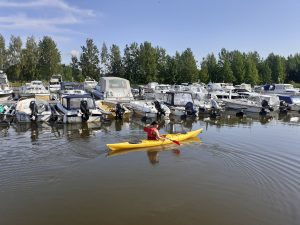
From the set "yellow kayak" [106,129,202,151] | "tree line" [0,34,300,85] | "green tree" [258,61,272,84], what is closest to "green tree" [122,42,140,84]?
"tree line" [0,34,300,85]

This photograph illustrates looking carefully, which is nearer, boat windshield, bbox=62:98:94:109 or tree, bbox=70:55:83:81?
boat windshield, bbox=62:98:94:109

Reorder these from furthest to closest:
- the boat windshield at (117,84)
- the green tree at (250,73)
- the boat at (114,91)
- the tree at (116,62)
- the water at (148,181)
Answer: the green tree at (250,73) → the tree at (116,62) → the boat windshield at (117,84) → the boat at (114,91) → the water at (148,181)

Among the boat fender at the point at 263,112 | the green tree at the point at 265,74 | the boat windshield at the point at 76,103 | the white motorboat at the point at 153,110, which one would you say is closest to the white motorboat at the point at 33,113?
the boat windshield at the point at 76,103

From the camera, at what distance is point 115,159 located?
48.0 feet

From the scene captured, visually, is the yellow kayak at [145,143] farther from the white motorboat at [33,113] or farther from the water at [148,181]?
the white motorboat at [33,113]

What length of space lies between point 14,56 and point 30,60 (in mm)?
3618

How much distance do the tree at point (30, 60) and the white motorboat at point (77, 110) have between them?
46910 millimetres

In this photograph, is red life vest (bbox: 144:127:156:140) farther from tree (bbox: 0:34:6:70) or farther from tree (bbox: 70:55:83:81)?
tree (bbox: 0:34:6:70)

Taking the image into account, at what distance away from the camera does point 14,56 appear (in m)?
69.4

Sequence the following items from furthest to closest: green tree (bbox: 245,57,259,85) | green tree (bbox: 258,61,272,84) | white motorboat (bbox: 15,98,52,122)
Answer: green tree (bbox: 258,61,272,84) < green tree (bbox: 245,57,259,85) < white motorboat (bbox: 15,98,52,122)

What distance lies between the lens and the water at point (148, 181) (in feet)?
29.8

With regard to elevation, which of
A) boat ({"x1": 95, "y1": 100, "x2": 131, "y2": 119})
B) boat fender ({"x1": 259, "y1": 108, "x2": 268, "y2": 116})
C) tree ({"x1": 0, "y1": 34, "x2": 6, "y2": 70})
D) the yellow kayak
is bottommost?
the yellow kayak

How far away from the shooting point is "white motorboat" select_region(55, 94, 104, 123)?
2410cm

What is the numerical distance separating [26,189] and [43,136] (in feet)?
29.9
